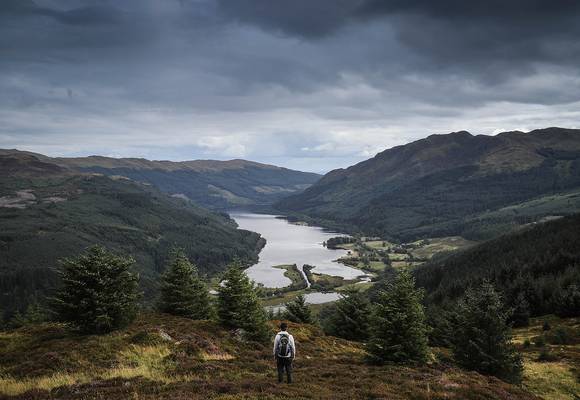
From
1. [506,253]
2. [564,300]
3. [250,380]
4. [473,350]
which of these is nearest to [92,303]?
[250,380]

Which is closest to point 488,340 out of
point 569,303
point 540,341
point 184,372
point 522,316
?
point 184,372

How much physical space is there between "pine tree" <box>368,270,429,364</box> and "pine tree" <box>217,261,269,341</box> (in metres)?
12.5

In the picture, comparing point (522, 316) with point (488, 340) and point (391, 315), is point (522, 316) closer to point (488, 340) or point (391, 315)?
point (488, 340)

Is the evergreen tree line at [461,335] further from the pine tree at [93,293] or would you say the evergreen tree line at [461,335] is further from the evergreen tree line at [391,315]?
the pine tree at [93,293]

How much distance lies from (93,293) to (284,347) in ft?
61.6

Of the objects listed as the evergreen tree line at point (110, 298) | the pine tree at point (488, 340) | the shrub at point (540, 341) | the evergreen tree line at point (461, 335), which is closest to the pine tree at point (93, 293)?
the evergreen tree line at point (110, 298)

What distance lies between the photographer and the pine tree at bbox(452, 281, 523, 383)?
33.9 meters

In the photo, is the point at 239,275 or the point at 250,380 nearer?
the point at 250,380

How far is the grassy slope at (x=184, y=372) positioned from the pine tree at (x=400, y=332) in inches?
74.2

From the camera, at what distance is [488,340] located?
34500 millimetres

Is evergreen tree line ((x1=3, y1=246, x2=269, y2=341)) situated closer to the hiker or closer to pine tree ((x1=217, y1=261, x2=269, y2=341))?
pine tree ((x1=217, y1=261, x2=269, y2=341))

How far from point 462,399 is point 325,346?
82.2ft

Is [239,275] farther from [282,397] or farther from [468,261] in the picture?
[468,261]

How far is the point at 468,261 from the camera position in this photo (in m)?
198
